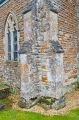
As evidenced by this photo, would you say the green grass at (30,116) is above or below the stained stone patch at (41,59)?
below

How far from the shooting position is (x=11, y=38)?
11984 mm

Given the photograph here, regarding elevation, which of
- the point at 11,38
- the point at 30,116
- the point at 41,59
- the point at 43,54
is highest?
the point at 11,38

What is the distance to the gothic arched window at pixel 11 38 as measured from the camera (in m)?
11.6

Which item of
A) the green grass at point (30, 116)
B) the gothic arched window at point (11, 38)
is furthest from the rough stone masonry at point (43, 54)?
the gothic arched window at point (11, 38)

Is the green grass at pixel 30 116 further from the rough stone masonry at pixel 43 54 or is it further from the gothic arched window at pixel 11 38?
the gothic arched window at pixel 11 38

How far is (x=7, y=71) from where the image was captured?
12.1 metres

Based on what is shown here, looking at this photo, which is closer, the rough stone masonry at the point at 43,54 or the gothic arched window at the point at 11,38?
the rough stone masonry at the point at 43,54

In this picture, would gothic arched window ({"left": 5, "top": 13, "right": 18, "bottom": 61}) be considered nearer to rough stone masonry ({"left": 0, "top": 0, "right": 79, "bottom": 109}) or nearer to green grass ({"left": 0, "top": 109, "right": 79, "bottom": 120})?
rough stone masonry ({"left": 0, "top": 0, "right": 79, "bottom": 109})

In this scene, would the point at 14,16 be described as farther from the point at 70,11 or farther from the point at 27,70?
the point at 27,70

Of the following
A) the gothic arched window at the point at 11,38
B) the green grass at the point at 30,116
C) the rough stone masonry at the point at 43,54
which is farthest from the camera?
the gothic arched window at the point at 11,38

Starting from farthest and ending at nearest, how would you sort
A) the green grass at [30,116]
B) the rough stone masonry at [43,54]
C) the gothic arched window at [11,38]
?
the gothic arched window at [11,38]
the rough stone masonry at [43,54]
the green grass at [30,116]

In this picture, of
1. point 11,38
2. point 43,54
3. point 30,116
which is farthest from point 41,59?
point 11,38

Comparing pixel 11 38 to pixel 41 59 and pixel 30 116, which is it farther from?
pixel 30 116

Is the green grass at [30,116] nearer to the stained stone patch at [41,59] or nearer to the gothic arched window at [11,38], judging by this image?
the stained stone patch at [41,59]
